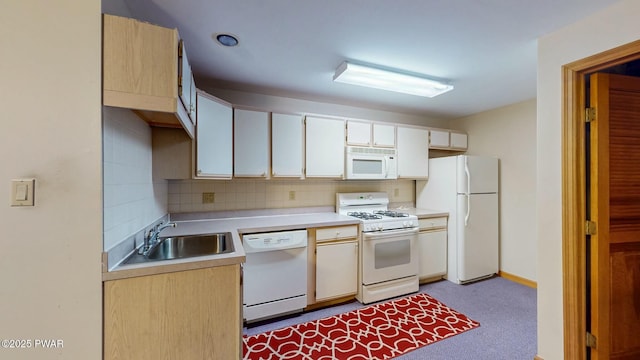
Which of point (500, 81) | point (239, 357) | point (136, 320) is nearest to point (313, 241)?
point (239, 357)

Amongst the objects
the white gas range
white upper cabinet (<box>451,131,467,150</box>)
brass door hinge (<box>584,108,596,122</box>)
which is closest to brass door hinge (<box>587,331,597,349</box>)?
brass door hinge (<box>584,108,596,122</box>)

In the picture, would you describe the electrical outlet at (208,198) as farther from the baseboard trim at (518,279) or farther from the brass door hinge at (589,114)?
the baseboard trim at (518,279)

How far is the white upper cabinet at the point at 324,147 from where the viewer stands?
2775 millimetres

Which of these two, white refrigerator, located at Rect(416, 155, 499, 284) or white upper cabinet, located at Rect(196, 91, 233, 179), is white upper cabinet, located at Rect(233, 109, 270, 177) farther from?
white refrigerator, located at Rect(416, 155, 499, 284)

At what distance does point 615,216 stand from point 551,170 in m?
0.47

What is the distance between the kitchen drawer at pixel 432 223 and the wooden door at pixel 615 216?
1.61m

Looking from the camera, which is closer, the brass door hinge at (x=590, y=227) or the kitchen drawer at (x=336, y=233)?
the brass door hinge at (x=590, y=227)

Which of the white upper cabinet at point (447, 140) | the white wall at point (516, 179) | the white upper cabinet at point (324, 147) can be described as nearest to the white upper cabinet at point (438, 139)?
the white upper cabinet at point (447, 140)

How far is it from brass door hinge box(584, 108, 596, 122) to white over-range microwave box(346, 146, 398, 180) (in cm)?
182
